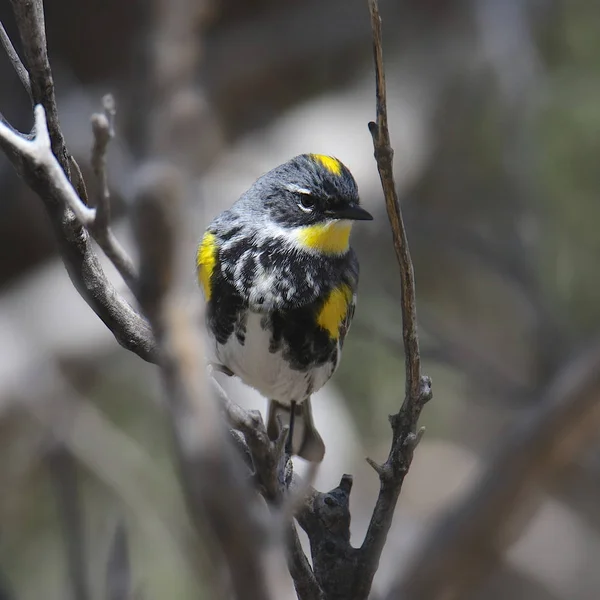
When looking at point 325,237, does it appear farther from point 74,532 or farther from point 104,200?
point 104,200

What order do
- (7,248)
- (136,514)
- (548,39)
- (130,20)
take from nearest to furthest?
(136,514) → (7,248) → (130,20) → (548,39)

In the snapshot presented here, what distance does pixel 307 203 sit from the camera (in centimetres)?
269

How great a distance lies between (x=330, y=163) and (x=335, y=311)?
446mm

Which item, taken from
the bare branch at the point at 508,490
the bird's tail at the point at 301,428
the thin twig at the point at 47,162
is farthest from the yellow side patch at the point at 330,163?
the thin twig at the point at 47,162

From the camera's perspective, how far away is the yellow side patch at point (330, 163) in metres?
2.67

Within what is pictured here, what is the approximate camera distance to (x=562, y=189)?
6223 millimetres

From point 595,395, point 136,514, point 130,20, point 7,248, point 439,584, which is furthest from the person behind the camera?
point 130,20

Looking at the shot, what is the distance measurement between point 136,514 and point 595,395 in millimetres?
2826

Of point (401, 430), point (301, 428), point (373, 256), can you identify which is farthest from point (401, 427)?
point (373, 256)

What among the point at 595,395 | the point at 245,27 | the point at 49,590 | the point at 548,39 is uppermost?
the point at 548,39

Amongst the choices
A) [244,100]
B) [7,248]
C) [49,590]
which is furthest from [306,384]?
[244,100]

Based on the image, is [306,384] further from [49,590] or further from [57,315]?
[49,590]

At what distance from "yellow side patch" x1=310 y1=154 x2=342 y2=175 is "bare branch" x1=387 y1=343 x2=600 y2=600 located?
0.90 meters

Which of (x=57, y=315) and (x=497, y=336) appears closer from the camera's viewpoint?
(x=57, y=315)
